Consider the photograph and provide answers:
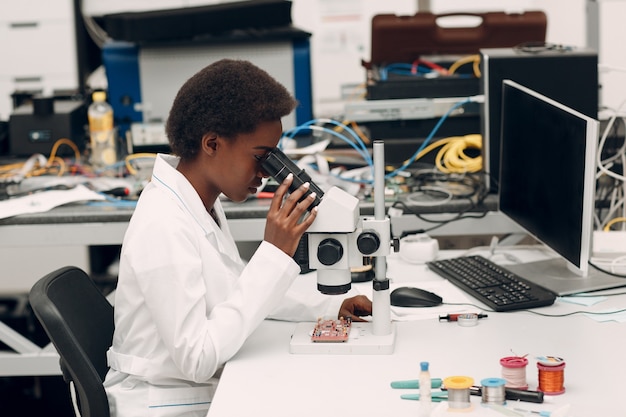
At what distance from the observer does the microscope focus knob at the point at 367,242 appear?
144 centimetres

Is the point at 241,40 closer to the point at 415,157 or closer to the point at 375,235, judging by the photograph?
the point at 415,157

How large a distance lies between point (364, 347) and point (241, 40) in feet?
5.91

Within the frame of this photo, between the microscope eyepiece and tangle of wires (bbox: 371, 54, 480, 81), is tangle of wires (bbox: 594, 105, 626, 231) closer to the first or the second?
tangle of wires (bbox: 371, 54, 480, 81)

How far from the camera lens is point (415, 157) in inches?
104

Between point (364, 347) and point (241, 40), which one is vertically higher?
point (241, 40)

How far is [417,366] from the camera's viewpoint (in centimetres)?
138

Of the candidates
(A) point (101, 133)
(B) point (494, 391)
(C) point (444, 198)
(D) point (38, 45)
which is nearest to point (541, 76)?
(C) point (444, 198)

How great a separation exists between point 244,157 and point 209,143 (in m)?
0.06

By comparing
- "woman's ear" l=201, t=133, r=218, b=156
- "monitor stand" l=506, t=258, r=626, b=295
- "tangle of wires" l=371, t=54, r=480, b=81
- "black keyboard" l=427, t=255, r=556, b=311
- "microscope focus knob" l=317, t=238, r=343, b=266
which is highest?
"tangle of wires" l=371, t=54, r=480, b=81

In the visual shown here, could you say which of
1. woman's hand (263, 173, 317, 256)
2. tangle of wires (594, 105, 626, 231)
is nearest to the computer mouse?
woman's hand (263, 173, 317, 256)

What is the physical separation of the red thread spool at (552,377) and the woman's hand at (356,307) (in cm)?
43

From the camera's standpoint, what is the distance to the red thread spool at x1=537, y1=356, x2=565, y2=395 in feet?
4.08

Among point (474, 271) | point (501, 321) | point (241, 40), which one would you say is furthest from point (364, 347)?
point (241, 40)

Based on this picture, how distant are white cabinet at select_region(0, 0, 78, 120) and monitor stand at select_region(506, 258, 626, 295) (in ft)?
10.6
